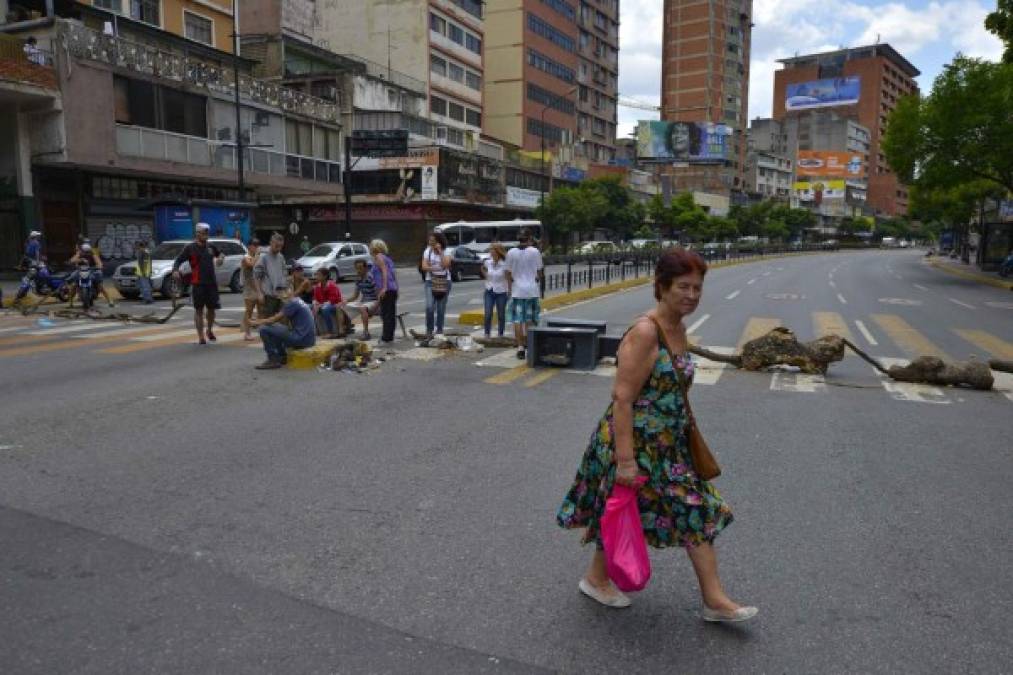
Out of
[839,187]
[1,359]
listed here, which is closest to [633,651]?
[1,359]

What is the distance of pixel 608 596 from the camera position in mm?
3498

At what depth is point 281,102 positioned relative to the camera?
3550cm

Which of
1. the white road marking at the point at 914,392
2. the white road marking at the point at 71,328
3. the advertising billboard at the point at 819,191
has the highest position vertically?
the advertising billboard at the point at 819,191

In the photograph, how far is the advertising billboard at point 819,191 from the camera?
137 m

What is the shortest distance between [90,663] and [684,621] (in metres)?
2.46

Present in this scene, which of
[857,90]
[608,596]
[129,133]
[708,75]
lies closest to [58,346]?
[608,596]

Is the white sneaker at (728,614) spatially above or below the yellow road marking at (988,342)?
above

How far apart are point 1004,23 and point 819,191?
122261 mm

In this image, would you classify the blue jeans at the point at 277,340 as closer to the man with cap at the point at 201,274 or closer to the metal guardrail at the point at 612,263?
the man with cap at the point at 201,274

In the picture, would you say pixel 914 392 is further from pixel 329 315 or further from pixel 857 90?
pixel 857 90

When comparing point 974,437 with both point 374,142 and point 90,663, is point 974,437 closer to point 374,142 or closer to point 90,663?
point 90,663

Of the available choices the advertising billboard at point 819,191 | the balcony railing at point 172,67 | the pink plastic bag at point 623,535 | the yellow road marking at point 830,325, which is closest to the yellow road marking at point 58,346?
the pink plastic bag at point 623,535

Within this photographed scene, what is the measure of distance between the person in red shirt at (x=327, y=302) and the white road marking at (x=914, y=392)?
8.19m

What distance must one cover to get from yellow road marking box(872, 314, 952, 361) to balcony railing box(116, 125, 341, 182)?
25.1m
